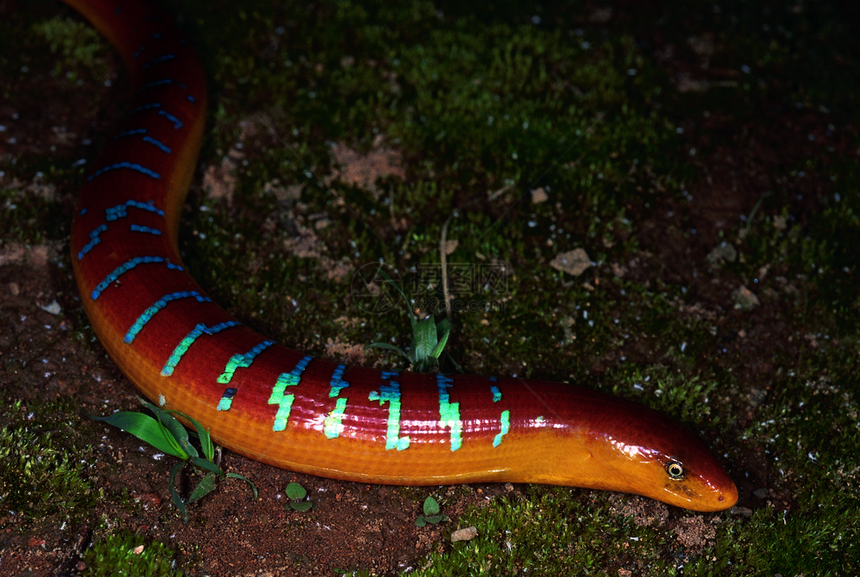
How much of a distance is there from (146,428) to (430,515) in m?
1.75

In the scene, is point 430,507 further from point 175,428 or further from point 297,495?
point 175,428

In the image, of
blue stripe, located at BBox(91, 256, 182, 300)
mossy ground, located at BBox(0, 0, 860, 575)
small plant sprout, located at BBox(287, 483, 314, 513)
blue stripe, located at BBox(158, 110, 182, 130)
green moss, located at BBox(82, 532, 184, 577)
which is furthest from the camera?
blue stripe, located at BBox(158, 110, 182, 130)

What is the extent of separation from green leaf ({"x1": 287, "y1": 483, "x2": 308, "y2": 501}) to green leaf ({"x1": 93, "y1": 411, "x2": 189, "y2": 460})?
67cm

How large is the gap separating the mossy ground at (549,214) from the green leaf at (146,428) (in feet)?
0.68

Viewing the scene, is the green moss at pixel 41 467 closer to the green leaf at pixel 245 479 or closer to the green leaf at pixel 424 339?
the green leaf at pixel 245 479

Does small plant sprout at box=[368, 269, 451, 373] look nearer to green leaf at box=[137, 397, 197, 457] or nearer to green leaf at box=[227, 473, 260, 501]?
green leaf at box=[227, 473, 260, 501]

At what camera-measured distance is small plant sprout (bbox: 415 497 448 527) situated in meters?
3.83

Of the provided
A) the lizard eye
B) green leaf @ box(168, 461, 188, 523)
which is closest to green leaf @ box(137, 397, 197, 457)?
green leaf @ box(168, 461, 188, 523)

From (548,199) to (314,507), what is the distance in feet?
10.2

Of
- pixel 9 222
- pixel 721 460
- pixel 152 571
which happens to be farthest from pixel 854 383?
pixel 9 222

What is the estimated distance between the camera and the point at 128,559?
3.53 meters

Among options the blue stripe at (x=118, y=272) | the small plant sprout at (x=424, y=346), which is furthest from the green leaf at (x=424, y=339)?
the blue stripe at (x=118, y=272)

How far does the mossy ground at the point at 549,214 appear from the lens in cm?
396

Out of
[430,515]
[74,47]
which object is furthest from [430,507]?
[74,47]
